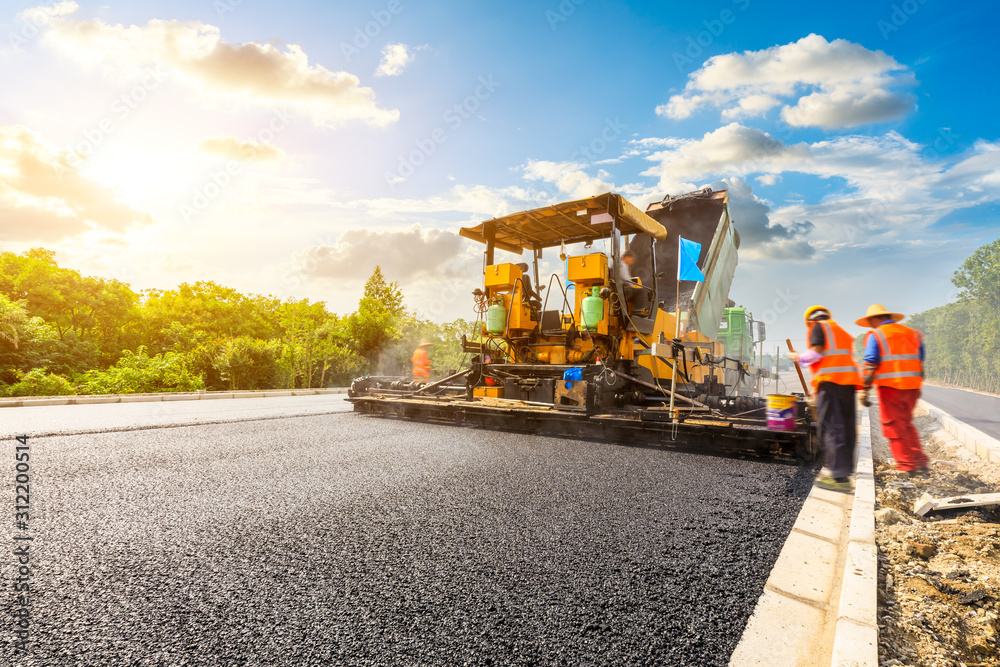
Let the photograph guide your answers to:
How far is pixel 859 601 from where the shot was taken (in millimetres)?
1787

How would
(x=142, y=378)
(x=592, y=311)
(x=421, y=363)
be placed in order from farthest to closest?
(x=142, y=378), (x=421, y=363), (x=592, y=311)

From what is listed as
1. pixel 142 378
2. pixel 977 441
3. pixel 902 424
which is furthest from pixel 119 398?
pixel 977 441

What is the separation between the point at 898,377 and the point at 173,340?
22549mm

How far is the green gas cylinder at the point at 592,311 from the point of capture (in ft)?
19.1

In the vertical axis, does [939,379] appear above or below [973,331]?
below

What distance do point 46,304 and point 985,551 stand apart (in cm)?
2614

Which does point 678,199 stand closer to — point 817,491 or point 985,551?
point 817,491

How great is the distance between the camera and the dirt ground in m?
1.67

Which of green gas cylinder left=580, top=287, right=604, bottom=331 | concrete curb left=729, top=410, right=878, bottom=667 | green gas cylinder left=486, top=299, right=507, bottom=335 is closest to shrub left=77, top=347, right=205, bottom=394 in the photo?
green gas cylinder left=486, top=299, right=507, bottom=335

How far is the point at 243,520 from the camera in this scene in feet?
8.49

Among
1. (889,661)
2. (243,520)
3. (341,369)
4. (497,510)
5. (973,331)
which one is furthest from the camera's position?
(973,331)

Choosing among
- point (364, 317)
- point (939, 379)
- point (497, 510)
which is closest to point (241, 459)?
point (497, 510)

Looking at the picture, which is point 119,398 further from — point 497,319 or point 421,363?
point 497,319

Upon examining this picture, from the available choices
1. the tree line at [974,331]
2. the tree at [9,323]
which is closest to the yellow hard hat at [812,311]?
the tree at [9,323]
